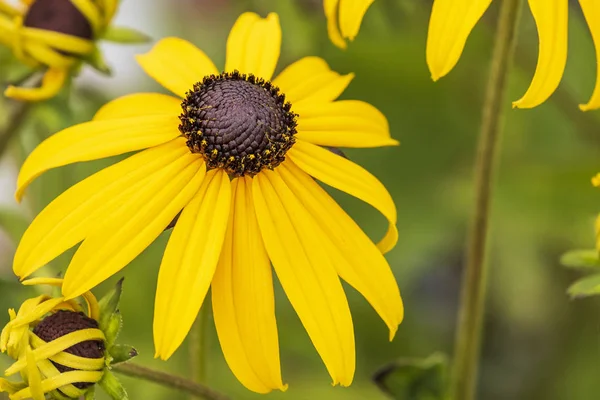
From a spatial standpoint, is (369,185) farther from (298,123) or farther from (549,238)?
(549,238)

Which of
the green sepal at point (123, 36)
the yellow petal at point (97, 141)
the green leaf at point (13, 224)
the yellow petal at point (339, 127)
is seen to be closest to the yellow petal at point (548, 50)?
the yellow petal at point (339, 127)

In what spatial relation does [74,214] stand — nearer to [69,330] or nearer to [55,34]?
[69,330]

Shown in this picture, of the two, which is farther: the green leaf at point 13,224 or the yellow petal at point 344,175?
the green leaf at point 13,224

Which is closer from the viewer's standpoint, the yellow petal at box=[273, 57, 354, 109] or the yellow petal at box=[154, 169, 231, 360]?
the yellow petal at box=[154, 169, 231, 360]

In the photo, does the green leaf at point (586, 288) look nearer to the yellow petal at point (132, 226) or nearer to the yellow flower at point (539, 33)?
the yellow flower at point (539, 33)

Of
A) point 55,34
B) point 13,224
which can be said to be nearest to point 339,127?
point 55,34

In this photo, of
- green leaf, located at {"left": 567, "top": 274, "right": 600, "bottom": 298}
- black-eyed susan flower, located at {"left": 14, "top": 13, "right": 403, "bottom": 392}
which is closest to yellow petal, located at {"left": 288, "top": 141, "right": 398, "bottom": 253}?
black-eyed susan flower, located at {"left": 14, "top": 13, "right": 403, "bottom": 392}

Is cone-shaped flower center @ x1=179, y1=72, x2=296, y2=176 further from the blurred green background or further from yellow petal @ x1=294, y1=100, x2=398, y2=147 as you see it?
the blurred green background
